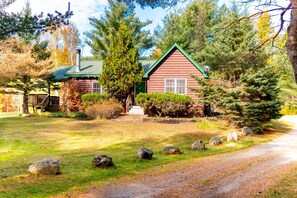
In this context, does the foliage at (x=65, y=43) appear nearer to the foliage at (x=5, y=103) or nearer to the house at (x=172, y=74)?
the foliage at (x=5, y=103)

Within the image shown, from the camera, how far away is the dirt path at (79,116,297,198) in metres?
5.09

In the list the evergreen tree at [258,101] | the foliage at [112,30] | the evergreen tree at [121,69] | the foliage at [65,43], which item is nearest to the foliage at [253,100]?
the evergreen tree at [258,101]

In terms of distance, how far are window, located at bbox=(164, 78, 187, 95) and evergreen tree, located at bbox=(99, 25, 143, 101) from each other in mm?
2338

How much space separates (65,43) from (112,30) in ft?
29.6

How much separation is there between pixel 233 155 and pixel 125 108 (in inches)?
497

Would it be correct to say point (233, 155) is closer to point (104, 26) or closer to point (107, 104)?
point (107, 104)

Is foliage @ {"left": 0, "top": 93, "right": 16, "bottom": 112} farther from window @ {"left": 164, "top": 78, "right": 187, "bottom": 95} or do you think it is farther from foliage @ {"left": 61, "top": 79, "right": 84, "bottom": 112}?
window @ {"left": 164, "top": 78, "right": 187, "bottom": 95}

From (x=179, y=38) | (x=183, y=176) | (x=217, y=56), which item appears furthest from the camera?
(x=179, y=38)

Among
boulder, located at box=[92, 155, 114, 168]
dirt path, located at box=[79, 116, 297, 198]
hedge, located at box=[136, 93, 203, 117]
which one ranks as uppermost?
hedge, located at box=[136, 93, 203, 117]

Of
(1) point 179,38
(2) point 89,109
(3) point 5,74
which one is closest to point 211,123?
(2) point 89,109

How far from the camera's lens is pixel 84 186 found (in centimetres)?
543

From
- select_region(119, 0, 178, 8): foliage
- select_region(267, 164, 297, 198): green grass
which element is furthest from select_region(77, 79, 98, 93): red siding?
select_region(267, 164, 297, 198): green grass

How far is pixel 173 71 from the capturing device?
67.1 feet

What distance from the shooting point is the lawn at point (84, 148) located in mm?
5621
